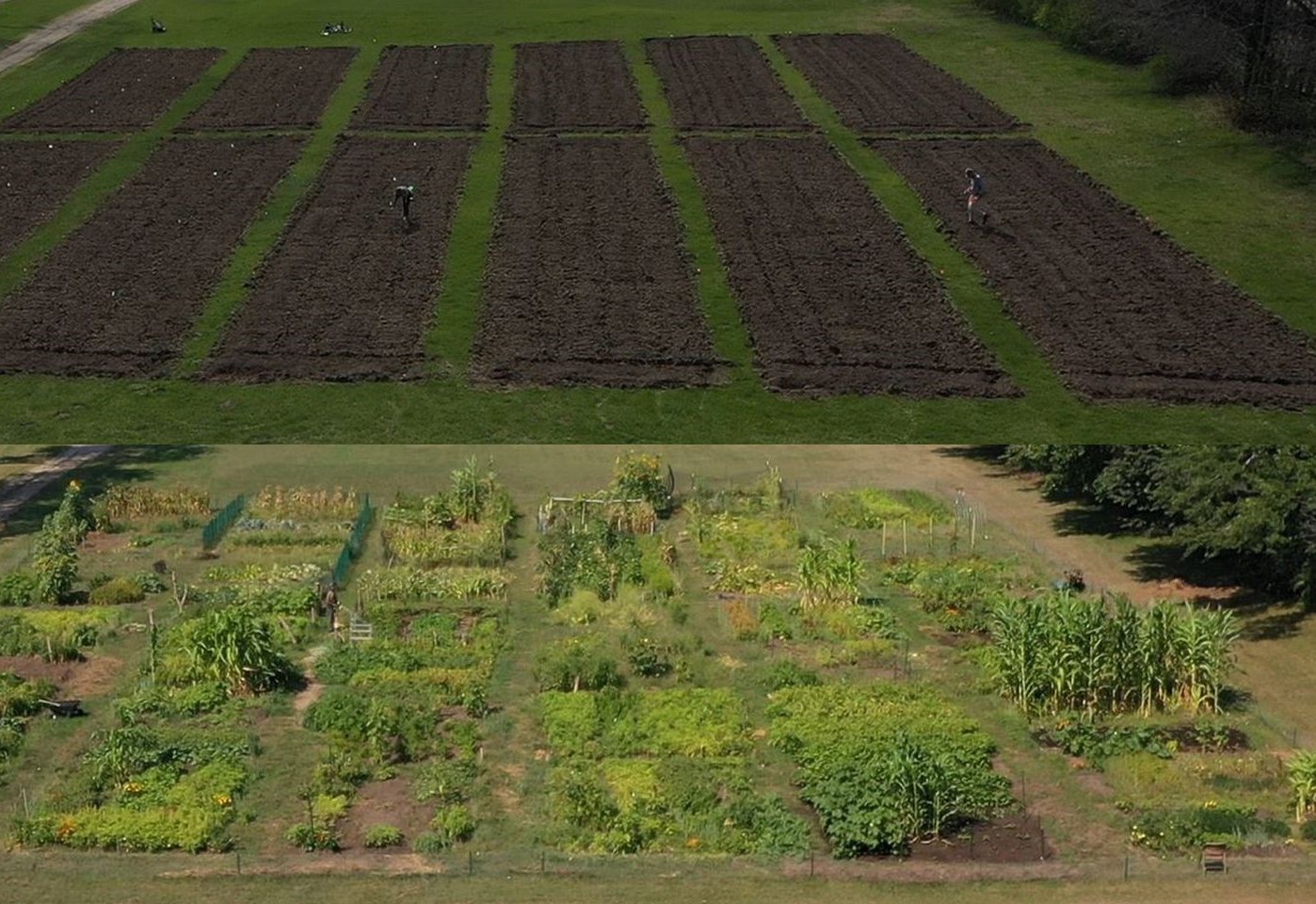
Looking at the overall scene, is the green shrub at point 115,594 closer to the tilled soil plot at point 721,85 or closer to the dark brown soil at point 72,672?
the dark brown soil at point 72,672

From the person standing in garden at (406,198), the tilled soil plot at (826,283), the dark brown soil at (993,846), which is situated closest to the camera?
the dark brown soil at (993,846)

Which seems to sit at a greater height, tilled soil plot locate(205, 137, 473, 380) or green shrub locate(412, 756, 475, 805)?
tilled soil plot locate(205, 137, 473, 380)

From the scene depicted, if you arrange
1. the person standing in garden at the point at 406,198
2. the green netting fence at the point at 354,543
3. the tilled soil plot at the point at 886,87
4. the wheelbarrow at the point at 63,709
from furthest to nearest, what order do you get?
the tilled soil plot at the point at 886,87
the person standing in garden at the point at 406,198
the green netting fence at the point at 354,543
the wheelbarrow at the point at 63,709

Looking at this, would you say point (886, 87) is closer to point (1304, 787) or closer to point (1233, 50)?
point (1233, 50)

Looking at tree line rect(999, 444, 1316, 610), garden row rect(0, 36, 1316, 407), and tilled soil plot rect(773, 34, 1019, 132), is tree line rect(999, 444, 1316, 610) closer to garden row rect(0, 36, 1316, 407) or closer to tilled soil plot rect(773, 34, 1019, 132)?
garden row rect(0, 36, 1316, 407)

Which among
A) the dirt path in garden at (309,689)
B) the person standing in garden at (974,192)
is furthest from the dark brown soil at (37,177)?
the person standing in garden at (974,192)

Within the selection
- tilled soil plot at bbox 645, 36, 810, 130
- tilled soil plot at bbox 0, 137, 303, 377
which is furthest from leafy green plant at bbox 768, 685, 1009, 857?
tilled soil plot at bbox 645, 36, 810, 130
